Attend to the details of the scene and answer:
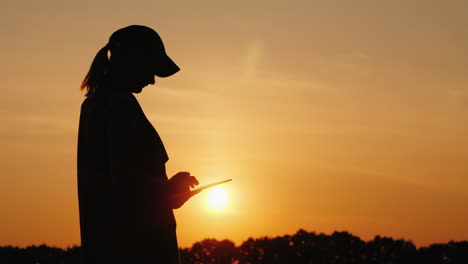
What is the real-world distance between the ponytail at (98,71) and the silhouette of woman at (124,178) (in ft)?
0.03

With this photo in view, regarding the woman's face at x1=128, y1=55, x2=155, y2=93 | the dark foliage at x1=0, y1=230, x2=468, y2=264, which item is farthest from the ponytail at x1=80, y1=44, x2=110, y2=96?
the dark foliage at x1=0, y1=230, x2=468, y2=264

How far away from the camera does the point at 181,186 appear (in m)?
6.48

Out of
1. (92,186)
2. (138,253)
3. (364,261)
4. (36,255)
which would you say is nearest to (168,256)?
(138,253)

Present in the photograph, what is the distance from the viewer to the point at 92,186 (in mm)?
6605

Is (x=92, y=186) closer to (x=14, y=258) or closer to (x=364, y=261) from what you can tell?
(x=364, y=261)

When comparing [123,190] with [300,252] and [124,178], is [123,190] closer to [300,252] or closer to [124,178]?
[124,178]

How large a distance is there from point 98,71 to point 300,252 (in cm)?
1701

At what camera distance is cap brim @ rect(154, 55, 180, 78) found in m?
6.92

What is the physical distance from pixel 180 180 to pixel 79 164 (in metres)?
0.78

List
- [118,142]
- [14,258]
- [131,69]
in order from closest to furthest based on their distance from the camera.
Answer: [118,142] → [131,69] → [14,258]

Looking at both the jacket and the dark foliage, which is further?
the dark foliage

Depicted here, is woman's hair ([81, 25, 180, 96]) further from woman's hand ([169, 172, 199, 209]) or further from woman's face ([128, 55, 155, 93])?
woman's hand ([169, 172, 199, 209])

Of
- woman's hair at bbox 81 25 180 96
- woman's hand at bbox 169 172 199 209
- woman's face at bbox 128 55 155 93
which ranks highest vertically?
woman's hair at bbox 81 25 180 96

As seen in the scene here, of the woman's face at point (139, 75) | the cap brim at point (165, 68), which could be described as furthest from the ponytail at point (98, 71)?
the cap brim at point (165, 68)
